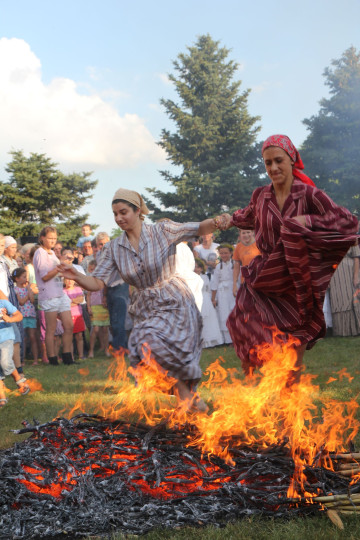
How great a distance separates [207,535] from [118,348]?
8222mm

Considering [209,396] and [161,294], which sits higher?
[161,294]

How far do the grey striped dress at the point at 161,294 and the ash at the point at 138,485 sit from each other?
1242mm

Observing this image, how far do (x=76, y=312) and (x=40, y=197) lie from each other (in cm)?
3358

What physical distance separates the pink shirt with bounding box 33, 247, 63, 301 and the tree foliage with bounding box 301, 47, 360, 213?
2694cm

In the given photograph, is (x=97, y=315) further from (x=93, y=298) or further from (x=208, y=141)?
(x=208, y=141)

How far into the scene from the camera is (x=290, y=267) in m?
4.08

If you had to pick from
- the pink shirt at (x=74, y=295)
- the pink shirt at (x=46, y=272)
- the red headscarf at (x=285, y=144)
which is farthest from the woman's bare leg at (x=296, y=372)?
the pink shirt at (x=74, y=295)

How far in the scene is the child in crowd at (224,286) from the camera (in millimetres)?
12531

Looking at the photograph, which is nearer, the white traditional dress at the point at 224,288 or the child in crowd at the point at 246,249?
the child in crowd at the point at 246,249

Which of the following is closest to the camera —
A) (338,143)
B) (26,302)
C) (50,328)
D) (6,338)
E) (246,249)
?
(6,338)

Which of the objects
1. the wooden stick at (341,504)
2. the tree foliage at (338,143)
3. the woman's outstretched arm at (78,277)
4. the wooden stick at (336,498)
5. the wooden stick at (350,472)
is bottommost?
the wooden stick at (341,504)

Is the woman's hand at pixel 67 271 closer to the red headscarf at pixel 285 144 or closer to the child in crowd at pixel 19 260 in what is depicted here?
the red headscarf at pixel 285 144

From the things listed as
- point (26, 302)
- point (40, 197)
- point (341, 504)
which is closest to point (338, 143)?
point (40, 197)

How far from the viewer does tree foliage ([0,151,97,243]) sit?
1673 inches
